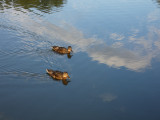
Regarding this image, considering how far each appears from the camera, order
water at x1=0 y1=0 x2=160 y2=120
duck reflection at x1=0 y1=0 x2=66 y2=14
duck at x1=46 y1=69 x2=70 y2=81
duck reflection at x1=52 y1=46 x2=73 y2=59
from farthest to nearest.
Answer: duck reflection at x1=0 y1=0 x2=66 y2=14 → duck reflection at x1=52 y1=46 x2=73 y2=59 → duck at x1=46 y1=69 x2=70 y2=81 → water at x1=0 y1=0 x2=160 y2=120

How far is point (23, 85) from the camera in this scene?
29.5 feet

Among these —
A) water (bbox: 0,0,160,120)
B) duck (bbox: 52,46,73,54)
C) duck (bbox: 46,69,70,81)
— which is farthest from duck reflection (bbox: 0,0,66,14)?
duck (bbox: 46,69,70,81)

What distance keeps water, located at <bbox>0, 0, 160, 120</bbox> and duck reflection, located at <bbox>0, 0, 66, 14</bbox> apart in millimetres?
650

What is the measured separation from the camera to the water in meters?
7.93

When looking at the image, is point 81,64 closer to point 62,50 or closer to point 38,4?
point 62,50

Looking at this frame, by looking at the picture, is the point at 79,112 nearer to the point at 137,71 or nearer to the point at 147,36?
the point at 137,71

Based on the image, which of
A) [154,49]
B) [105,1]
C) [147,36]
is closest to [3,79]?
[154,49]

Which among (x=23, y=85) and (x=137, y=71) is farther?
(x=137, y=71)

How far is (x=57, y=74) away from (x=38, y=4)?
13432 millimetres

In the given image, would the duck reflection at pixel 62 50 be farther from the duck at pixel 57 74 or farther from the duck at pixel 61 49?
the duck at pixel 57 74

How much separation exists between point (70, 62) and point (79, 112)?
3.79 meters

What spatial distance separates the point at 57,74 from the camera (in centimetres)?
955

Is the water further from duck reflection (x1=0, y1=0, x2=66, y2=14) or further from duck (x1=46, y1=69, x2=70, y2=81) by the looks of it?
duck reflection (x1=0, y1=0, x2=66, y2=14)

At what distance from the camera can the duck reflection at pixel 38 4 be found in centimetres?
1998
